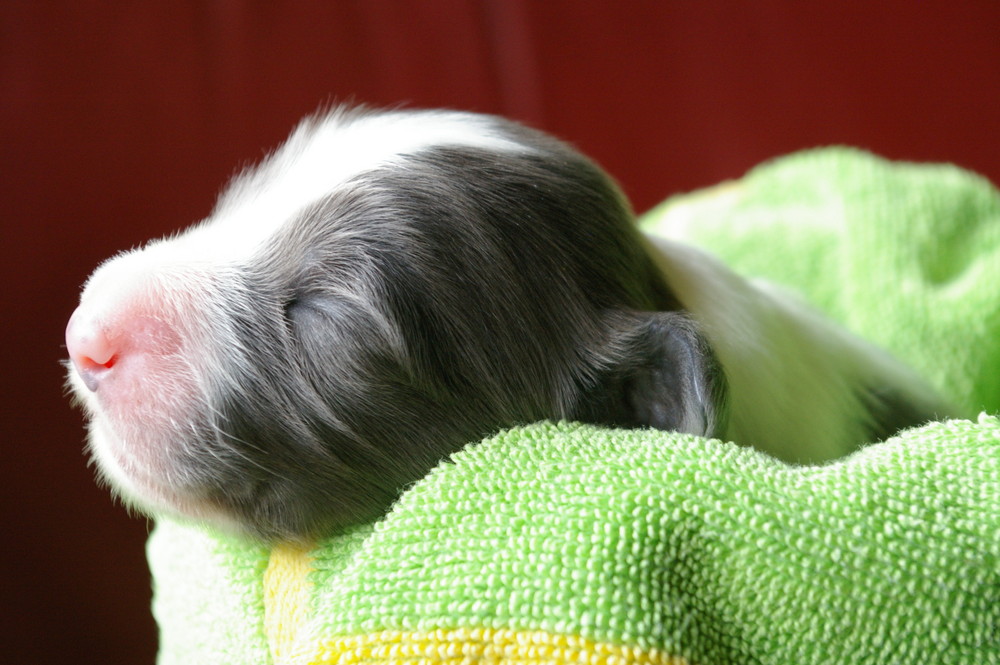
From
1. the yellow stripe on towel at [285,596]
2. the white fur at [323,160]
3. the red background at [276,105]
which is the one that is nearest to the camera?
the yellow stripe on towel at [285,596]

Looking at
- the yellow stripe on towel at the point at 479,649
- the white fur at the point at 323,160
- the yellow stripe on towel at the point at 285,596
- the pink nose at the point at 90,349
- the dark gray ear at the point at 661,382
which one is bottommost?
the yellow stripe on towel at the point at 285,596

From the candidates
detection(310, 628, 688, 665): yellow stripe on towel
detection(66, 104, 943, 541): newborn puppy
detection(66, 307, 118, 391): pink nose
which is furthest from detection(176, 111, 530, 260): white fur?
detection(310, 628, 688, 665): yellow stripe on towel

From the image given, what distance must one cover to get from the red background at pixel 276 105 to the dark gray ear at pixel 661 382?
992mm

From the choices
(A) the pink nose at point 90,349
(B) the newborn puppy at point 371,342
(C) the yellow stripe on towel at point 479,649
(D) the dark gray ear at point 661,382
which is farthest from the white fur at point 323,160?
(C) the yellow stripe on towel at point 479,649

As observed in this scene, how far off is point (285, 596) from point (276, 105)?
4.00 feet

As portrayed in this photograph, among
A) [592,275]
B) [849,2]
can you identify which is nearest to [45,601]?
[592,275]

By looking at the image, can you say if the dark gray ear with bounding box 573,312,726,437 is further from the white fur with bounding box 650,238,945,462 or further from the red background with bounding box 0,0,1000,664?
the red background with bounding box 0,0,1000,664

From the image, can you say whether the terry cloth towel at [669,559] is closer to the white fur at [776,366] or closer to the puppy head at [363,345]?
the puppy head at [363,345]

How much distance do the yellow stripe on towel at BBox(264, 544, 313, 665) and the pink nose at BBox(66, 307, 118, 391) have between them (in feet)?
0.89

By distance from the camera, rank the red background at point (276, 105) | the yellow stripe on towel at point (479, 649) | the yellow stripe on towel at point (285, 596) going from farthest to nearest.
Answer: the red background at point (276, 105) < the yellow stripe on towel at point (285, 596) < the yellow stripe on towel at point (479, 649)

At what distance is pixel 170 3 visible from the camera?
72.5 inches

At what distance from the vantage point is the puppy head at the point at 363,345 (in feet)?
3.43

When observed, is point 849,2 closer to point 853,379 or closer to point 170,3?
point 853,379

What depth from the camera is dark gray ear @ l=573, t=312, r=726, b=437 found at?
1023mm
